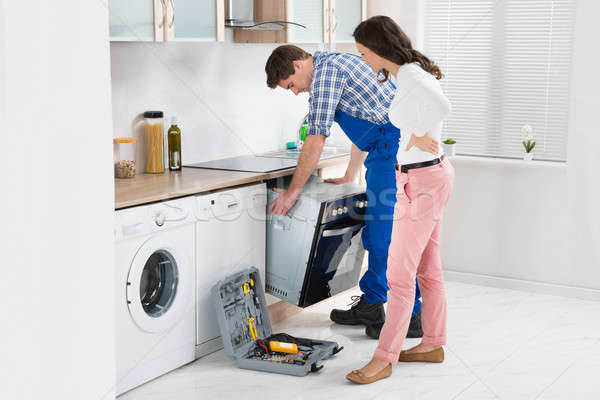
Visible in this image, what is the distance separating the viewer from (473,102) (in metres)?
4.14

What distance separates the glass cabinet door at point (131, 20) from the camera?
8.46ft

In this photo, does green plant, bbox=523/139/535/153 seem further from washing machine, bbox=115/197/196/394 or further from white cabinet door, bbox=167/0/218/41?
washing machine, bbox=115/197/196/394

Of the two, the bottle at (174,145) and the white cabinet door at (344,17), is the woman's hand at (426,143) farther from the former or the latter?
the white cabinet door at (344,17)

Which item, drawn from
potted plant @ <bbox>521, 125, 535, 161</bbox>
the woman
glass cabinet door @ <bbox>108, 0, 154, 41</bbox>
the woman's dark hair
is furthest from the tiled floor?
glass cabinet door @ <bbox>108, 0, 154, 41</bbox>

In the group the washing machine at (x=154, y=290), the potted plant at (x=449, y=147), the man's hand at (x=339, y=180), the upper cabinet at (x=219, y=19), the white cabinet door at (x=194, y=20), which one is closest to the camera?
the washing machine at (x=154, y=290)

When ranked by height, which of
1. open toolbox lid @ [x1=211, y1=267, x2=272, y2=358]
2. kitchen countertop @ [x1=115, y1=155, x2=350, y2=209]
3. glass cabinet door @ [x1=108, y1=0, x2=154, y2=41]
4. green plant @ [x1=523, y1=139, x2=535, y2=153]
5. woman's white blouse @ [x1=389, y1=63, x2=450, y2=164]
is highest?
glass cabinet door @ [x1=108, y1=0, x2=154, y2=41]

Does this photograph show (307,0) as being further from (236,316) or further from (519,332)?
(519,332)

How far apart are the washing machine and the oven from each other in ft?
1.67

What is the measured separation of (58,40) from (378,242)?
Answer: 7.63 ft

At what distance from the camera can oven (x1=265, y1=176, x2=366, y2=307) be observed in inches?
120

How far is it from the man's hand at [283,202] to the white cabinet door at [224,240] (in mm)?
92

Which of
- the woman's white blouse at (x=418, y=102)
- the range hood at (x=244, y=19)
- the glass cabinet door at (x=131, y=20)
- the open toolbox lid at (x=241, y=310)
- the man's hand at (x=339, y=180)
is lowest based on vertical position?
the open toolbox lid at (x=241, y=310)

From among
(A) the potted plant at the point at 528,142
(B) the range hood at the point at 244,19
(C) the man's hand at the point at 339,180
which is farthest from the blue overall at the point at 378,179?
(A) the potted plant at the point at 528,142

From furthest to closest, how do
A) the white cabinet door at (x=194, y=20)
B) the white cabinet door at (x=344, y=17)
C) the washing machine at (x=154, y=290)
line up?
the white cabinet door at (x=344, y=17) < the white cabinet door at (x=194, y=20) < the washing machine at (x=154, y=290)
